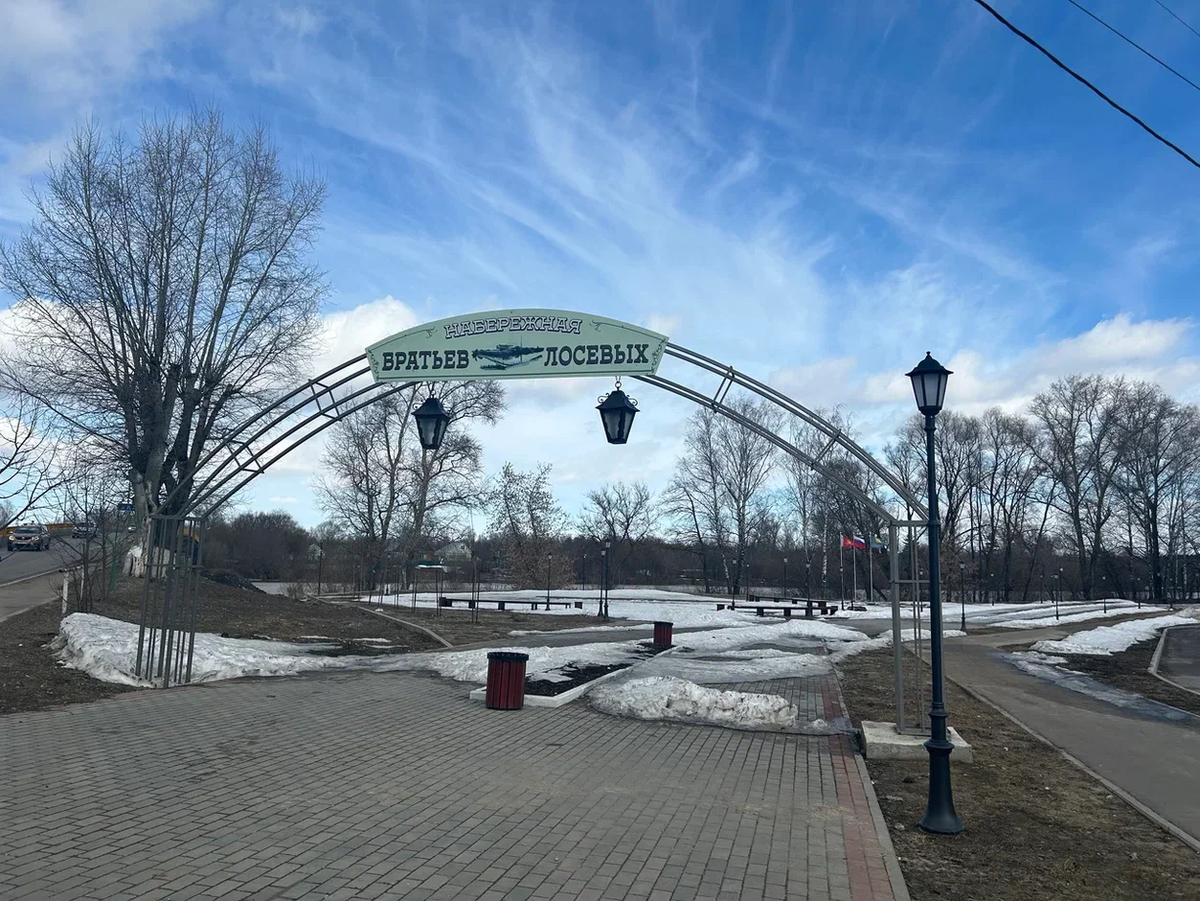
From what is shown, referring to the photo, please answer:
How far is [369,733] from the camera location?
9.02 metres

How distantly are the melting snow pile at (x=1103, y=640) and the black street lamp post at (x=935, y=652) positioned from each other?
1879cm

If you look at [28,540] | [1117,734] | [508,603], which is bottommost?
[508,603]

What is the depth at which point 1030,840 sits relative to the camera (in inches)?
243

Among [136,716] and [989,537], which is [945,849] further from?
[989,537]

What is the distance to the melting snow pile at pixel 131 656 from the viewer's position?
12.0 meters

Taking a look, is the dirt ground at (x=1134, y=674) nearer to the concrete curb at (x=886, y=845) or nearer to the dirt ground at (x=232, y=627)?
the concrete curb at (x=886, y=845)

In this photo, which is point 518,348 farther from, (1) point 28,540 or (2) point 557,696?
(1) point 28,540

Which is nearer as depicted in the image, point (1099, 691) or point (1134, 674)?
point (1099, 691)

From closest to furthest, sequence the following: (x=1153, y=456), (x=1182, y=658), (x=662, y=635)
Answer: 1. (x=662, y=635)
2. (x=1182, y=658)
3. (x=1153, y=456)

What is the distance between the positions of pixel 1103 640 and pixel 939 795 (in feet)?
78.6

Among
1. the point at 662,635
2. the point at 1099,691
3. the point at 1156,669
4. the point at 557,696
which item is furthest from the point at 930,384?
the point at 1156,669

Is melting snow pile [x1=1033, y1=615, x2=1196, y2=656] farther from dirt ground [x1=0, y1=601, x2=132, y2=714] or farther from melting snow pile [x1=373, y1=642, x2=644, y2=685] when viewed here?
dirt ground [x1=0, y1=601, x2=132, y2=714]

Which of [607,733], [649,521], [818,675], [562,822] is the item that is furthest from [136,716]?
[649,521]

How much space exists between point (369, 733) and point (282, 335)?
57.1 ft
